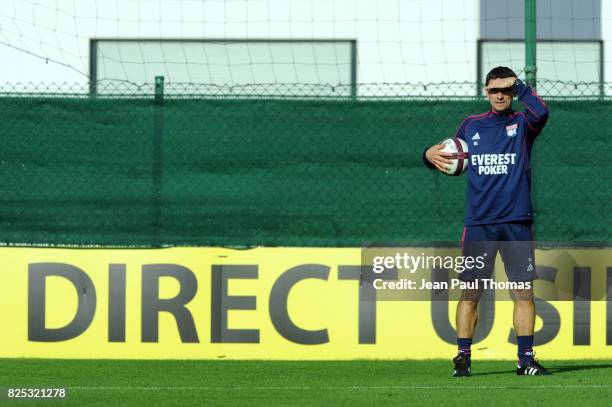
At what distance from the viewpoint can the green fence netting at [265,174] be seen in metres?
9.97

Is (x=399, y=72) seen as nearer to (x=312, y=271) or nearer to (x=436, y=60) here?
(x=436, y=60)

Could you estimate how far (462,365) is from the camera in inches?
333

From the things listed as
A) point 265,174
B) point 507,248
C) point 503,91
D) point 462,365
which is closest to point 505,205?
point 507,248

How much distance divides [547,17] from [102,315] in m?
8.49

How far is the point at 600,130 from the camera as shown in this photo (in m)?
9.96

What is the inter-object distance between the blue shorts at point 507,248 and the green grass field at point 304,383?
0.65 metres

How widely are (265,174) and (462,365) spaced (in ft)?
7.75

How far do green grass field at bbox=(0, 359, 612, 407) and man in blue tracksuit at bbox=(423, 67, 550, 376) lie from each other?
32 centimetres

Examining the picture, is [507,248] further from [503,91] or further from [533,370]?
[503,91]

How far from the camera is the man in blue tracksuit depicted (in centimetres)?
846

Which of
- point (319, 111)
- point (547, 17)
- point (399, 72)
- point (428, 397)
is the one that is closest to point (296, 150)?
point (319, 111)

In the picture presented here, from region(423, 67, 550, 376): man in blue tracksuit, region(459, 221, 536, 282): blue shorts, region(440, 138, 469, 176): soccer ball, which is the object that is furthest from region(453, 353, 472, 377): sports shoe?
region(440, 138, 469, 176): soccer ball

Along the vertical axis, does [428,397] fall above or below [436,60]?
below

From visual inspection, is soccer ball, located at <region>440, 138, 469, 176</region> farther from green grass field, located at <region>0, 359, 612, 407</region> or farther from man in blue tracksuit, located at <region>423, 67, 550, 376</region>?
green grass field, located at <region>0, 359, 612, 407</region>
